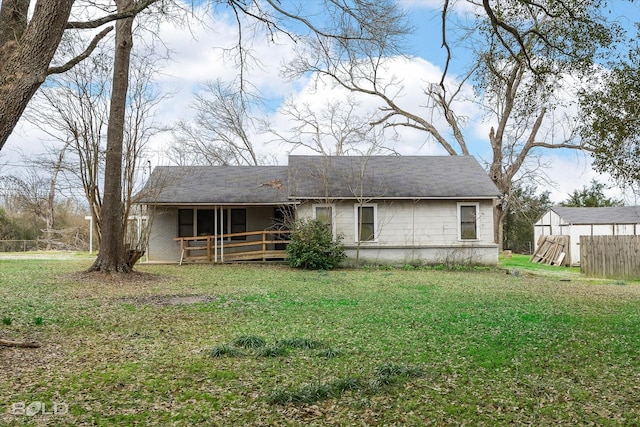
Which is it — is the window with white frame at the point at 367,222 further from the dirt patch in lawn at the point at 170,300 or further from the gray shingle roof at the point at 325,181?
the dirt patch in lawn at the point at 170,300

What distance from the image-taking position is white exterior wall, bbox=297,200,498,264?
2086 centimetres

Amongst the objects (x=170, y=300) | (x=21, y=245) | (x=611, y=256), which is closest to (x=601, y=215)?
(x=611, y=256)

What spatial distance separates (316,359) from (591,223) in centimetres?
2524

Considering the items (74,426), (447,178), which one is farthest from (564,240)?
(74,426)

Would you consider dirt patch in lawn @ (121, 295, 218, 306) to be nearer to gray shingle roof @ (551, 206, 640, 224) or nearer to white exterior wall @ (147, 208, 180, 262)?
white exterior wall @ (147, 208, 180, 262)

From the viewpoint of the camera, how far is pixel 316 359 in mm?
6207

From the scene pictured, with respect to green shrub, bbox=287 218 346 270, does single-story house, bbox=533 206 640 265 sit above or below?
above

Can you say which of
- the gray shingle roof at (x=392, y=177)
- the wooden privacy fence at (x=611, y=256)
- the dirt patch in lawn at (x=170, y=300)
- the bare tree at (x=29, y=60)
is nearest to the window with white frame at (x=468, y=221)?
the gray shingle roof at (x=392, y=177)

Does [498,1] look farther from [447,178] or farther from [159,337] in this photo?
[447,178]

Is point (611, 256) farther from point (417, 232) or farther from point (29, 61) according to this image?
point (29, 61)

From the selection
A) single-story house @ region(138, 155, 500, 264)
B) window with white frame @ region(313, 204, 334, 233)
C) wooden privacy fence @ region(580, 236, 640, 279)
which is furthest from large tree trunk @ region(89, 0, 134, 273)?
wooden privacy fence @ region(580, 236, 640, 279)

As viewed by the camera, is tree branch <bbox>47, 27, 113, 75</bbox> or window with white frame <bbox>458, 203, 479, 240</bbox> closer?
tree branch <bbox>47, 27, 113, 75</bbox>

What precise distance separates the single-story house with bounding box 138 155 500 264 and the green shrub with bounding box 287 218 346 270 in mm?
838

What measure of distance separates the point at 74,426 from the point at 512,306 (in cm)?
862
